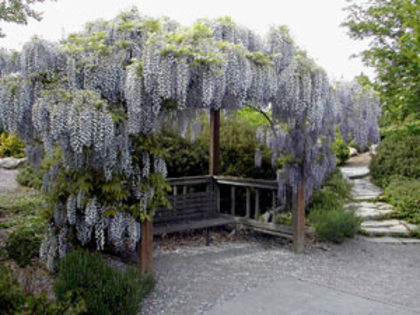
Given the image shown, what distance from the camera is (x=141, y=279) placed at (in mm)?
3984

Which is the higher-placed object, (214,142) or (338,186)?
(214,142)

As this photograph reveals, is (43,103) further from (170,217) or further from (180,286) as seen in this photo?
(170,217)

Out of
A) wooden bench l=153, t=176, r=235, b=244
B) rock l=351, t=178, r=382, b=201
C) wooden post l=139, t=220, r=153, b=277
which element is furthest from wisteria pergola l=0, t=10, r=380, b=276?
rock l=351, t=178, r=382, b=201

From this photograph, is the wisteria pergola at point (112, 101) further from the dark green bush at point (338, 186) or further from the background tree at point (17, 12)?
the dark green bush at point (338, 186)

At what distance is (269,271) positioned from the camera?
514cm

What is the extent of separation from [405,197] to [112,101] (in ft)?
19.7

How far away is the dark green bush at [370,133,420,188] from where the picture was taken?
9414mm

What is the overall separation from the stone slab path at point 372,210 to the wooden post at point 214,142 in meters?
2.20

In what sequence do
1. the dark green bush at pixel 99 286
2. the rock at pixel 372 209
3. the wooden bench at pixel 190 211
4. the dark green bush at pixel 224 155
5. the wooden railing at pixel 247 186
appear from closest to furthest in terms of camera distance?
the dark green bush at pixel 99 286, the wooden bench at pixel 190 211, the wooden railing at pixel 247 186, the dark green bush at pixel 224 155, the rock at pixel 372 209

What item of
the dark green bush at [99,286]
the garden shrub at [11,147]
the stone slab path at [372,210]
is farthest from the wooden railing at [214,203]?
the garden shrub at [11,147]

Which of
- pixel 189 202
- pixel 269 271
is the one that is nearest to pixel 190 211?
pixel 189 202

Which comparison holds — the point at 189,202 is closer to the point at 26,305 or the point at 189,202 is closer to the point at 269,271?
the point at 269,271

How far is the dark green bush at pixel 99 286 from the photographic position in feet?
11.0

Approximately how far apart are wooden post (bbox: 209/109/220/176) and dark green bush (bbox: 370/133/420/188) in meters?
4.13
